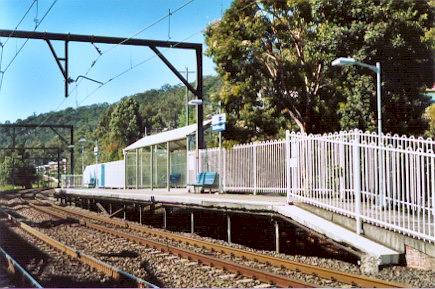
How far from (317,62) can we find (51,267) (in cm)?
1391

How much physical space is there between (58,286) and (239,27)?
15.7m

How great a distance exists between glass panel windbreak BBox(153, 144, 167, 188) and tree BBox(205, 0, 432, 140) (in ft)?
20.9

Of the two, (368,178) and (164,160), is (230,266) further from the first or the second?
(164,160)

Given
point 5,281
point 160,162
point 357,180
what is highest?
point 160,162

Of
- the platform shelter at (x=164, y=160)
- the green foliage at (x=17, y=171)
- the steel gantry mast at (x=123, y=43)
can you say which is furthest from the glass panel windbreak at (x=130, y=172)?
the green foliage at (x=17, y=171)

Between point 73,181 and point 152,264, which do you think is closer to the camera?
point 152,264

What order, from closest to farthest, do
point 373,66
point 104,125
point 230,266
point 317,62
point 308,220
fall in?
point 230,266 → point 308,220 → point 373,66 → point 317,62 → point 104,125

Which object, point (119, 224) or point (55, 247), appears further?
point (119, 224)

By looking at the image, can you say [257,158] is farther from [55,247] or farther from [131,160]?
[131,160]

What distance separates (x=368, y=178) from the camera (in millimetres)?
9703

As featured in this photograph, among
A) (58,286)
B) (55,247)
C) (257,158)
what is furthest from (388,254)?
(257,158)

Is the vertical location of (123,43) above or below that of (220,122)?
above

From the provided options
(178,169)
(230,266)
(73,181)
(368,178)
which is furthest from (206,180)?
(73,181)

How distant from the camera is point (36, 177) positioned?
73250mm
